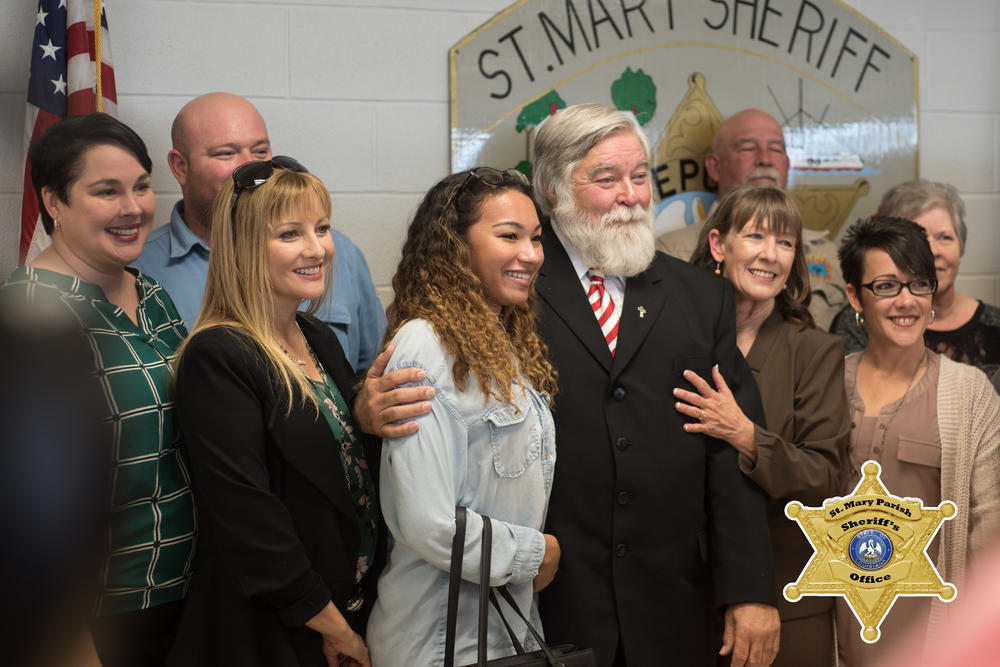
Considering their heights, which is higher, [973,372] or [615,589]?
[973,372]

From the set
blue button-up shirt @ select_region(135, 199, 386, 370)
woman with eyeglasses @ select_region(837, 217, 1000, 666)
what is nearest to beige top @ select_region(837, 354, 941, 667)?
woman with eyeglasses @ select_region(837, 217, 1000, 666)

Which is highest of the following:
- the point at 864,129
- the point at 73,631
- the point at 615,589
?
the point at 864,129

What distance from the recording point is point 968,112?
3.40 metres

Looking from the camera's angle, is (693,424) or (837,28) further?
(837,28)

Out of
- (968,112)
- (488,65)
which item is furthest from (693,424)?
(968,112)

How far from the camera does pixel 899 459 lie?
179cm

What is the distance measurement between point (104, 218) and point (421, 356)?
1.76 ft

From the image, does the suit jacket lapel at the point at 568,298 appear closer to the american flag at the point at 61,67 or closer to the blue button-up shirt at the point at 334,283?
the blue button-up shirt at the point at 334,283

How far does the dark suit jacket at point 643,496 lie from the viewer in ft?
5.69

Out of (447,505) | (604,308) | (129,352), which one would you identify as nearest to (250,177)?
(129,352)

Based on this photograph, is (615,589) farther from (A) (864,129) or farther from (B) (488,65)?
(A) (864,129)

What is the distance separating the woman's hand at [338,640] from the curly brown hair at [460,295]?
43cm

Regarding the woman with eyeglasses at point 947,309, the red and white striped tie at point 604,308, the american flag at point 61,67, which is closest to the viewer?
the red and white striped tie at point 604,308

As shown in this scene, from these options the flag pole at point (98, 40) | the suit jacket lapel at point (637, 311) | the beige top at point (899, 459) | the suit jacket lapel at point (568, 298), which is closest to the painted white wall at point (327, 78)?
the flag pole at point (98, 40)
